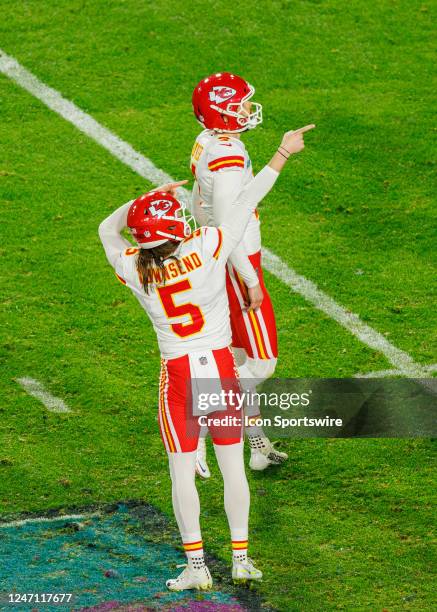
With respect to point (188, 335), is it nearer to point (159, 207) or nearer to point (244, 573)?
point (159, 207)

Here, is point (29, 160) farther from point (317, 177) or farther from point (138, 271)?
point (138, 271)

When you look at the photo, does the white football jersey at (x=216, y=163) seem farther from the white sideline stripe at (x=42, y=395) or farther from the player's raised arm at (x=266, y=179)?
the white sideline stripe at (x=42, y=395)

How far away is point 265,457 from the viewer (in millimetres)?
7902

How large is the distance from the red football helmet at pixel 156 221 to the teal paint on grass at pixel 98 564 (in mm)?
1660

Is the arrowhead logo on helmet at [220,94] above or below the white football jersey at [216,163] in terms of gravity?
above

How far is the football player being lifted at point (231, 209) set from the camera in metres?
7.24

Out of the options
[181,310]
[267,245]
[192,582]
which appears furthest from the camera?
[267,245]

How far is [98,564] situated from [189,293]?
1515mm

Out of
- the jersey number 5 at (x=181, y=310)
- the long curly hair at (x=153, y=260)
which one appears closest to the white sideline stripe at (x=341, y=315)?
the jersey number 5 at (x=181, y=310)

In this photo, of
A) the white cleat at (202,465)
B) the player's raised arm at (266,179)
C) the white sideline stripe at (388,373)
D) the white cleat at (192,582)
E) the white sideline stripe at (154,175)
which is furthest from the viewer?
the white sideline stripe at (154,175)

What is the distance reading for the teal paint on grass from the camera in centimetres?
644

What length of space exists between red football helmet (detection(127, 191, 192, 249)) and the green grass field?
5.77ft

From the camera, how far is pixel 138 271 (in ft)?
21.2

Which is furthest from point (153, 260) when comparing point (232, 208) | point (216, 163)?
point (216, 163)
